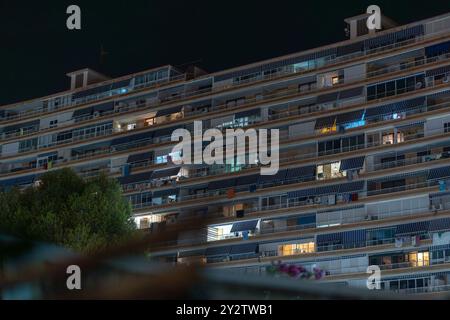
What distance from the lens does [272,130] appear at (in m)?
89.4

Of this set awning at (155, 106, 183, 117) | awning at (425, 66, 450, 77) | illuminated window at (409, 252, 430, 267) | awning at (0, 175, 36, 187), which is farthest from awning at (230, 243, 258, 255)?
awning at (0, 175, 36, 187)

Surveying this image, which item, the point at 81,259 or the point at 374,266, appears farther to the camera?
the point at 374,266

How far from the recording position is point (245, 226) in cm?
8469

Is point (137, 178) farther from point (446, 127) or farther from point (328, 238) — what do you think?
point (446, 127)

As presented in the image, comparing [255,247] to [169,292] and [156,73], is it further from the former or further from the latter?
[169,292]

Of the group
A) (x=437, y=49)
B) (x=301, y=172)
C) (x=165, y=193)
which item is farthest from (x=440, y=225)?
(x=165, y=193)

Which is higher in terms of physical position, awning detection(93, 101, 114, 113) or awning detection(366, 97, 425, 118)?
awning detection(93, 101, 114, 113)

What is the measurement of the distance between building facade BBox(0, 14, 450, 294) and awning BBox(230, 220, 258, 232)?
0.35ft

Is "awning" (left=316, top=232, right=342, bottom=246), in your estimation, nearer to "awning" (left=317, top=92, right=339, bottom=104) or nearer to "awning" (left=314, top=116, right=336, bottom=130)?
"awning" (left=314, top=116, right=336, bottom=130)

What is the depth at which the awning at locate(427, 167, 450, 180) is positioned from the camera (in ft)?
247

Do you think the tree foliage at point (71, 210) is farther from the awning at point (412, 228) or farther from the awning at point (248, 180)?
the awning at point (248, 180)

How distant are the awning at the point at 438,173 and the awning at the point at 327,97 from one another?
13.2 meters

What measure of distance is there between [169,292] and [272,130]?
86.3 meters
